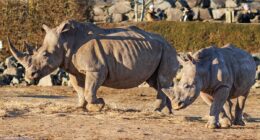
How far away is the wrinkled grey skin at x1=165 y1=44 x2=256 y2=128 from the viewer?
13.4 metres

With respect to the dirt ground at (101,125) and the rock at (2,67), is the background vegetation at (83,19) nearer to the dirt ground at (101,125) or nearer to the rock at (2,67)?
the rock at (2,67)

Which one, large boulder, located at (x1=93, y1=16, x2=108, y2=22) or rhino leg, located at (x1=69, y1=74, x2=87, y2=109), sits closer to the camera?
rhino leg, located at (x1=69, y1=74, x2=87, y2=109)

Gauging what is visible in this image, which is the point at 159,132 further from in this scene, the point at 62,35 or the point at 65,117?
the point at 62,35

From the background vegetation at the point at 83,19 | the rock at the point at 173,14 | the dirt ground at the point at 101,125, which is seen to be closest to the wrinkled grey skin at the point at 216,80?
the dirt ground at the point at 101,125

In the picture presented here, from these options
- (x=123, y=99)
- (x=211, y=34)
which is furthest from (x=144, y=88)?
(x=211, y=34)

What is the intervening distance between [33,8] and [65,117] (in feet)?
77.3

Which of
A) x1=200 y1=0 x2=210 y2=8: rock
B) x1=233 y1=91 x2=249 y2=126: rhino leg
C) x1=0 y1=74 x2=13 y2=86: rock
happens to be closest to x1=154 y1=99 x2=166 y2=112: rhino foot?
x1=233 y1=91 x2=249 y2=126: rhino leg

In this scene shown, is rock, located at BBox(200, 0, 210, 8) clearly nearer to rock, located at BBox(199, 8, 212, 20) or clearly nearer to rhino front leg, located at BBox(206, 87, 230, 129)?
rock, located at BBox(199, 8, 212, 20)

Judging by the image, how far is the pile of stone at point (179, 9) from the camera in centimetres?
4169

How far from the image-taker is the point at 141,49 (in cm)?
1670

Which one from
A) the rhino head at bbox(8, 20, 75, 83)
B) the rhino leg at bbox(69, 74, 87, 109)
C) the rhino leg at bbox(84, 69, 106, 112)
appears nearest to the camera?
the rhino leg at bbox(84, 69, 106, 112)

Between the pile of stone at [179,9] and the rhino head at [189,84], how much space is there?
27.3 metres

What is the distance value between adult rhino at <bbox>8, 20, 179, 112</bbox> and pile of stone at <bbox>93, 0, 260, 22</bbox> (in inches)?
951

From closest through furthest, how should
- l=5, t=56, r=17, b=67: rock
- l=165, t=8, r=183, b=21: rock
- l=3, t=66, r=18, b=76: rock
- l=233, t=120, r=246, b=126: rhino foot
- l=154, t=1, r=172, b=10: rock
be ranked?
1. l=233, t=120, r=246, b=126: rhino foot
2. l=3, t=66, r=18, b=76: rock
3. l=5, t=56, r=17, b=67: rock
4. l=165, t=8, r=183, b=21: rock
5. l=154, t=1, r=172, b=10: rock
